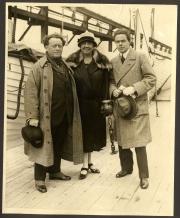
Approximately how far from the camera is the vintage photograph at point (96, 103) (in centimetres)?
359

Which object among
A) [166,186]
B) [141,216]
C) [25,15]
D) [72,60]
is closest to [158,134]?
[166,186]

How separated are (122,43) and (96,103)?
53 cm

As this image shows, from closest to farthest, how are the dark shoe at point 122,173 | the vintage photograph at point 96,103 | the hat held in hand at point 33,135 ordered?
the hat held in hand at point 33,135 → the vintage photograph at point 96,103 → the dark shoe at point 122,173

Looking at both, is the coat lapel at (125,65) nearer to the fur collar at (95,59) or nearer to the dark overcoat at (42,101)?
the fur collar at (95,59)

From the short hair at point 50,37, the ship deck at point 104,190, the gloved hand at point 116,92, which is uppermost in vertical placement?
the short hair at point 50,37

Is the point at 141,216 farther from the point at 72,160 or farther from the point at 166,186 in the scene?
the point at 72,160

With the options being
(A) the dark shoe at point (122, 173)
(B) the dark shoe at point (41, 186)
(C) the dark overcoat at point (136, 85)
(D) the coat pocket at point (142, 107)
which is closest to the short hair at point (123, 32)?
(C) the dark overcoat at point (136, 85)

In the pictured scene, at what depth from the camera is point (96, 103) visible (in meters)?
3.63

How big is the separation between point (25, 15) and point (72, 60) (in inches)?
21.0

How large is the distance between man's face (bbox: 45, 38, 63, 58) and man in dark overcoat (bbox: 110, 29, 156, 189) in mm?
452

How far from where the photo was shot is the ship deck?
362 centimetres

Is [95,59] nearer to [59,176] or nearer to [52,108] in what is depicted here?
[52,108]

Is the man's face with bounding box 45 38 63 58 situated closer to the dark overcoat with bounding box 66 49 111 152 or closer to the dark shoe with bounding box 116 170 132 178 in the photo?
the dark overcoat with bounding box 66 49 111 152

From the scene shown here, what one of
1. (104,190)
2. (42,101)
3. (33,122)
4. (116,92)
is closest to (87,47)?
(116,92)
